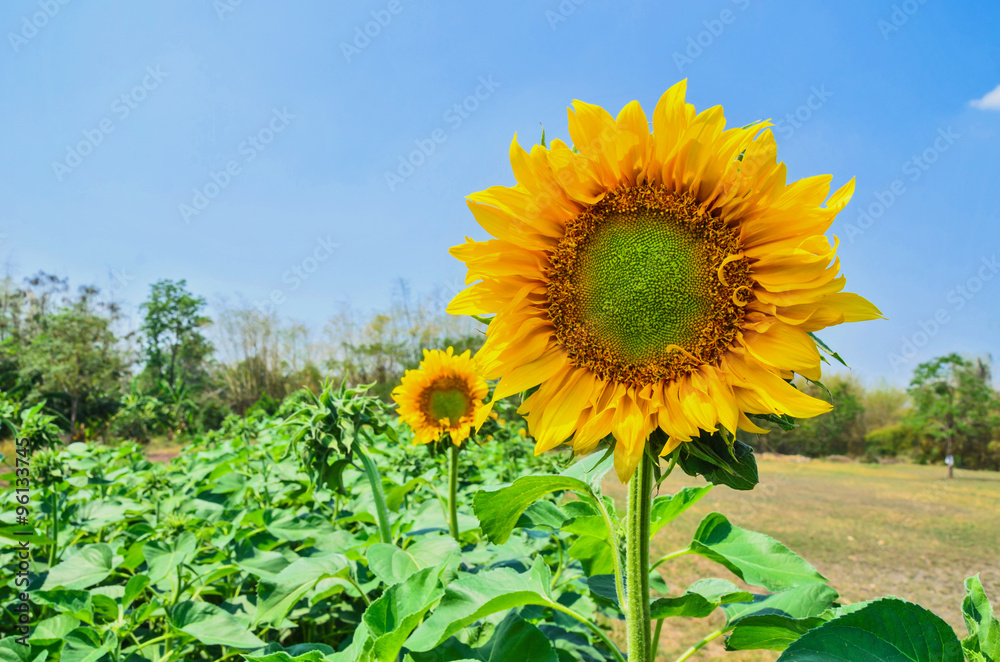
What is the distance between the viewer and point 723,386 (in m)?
0.85

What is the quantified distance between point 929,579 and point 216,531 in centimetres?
533

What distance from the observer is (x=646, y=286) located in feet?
3.02

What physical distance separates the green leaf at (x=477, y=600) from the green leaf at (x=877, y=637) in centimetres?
46

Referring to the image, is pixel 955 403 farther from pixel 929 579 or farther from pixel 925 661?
pixel 925 661

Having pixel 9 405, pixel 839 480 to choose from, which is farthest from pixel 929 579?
pixel 839 480

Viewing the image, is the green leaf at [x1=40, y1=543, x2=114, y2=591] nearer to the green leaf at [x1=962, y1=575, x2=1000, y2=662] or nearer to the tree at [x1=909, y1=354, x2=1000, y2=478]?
the green leaf at [x1=962, y1=575, x2=1000, y2=662]

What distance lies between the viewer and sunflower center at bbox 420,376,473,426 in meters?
2.35

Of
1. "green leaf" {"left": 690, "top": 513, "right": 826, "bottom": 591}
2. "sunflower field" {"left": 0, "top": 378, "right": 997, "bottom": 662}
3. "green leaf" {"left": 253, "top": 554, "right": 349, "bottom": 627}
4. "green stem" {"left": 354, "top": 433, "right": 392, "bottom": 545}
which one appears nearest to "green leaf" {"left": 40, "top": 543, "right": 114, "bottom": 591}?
"sunflower field" {"left": 0, "top": 378, "right": 997, "bottom": 662}

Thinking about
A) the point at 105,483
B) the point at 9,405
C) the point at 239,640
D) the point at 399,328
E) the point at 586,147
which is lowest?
the point at 239,640

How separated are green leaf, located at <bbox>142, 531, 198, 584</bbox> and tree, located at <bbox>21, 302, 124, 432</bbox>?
21.0 metres

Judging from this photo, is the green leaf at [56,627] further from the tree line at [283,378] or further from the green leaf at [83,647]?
the tree line at [283,378]

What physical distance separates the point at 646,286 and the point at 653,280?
0.02 metres

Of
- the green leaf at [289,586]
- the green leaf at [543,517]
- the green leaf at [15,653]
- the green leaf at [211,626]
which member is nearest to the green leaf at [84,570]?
the green leaf at [15,653]

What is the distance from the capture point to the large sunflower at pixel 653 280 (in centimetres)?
84
